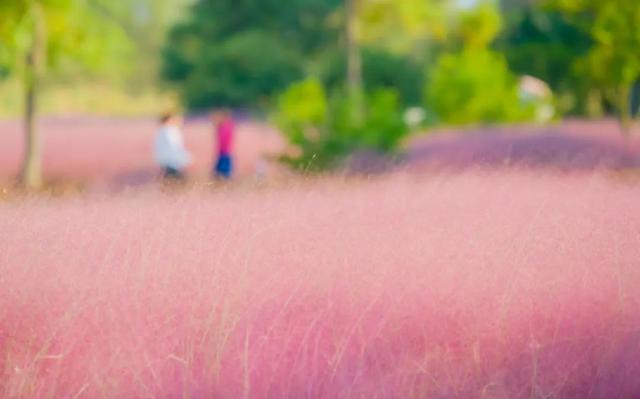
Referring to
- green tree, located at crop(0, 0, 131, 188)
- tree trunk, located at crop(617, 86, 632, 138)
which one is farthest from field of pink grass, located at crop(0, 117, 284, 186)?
tree trunk, located at crop(617, 86, 632, 138)

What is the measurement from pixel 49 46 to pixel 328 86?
79.7 feet

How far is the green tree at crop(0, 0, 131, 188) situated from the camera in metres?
15.6

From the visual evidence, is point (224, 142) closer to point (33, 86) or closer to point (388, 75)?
point (33, 86)

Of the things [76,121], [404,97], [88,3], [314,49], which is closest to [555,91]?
[404,97]

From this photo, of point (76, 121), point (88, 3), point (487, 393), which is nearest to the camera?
point (487, 393)

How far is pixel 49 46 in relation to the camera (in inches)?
658

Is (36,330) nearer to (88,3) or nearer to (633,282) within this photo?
(633,282)

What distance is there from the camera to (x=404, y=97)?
41.0 m

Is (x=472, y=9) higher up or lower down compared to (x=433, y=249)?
higher up

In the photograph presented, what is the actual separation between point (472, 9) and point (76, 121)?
14680mm

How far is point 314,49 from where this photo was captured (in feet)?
136

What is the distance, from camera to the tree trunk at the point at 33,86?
1571 cm

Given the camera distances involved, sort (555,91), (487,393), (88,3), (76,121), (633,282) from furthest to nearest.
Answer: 1. (555,91)
2. (76,121)
3. (88,3)
4. (633,282)
5. (487,393)

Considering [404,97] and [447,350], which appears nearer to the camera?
[447,350]
